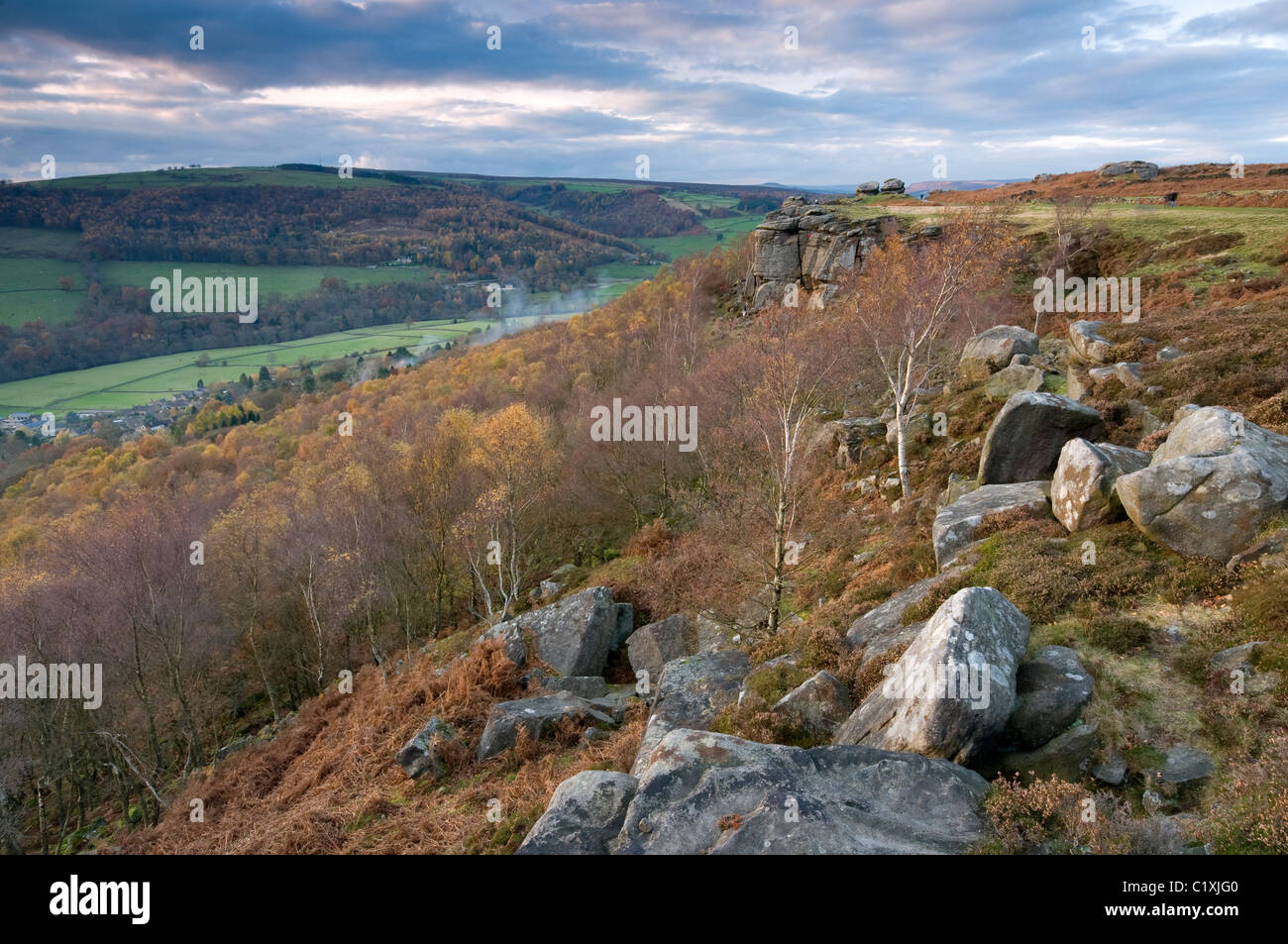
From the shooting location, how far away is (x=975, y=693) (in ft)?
30.3

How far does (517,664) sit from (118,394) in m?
166

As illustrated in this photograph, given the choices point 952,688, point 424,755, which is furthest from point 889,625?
point 424,755

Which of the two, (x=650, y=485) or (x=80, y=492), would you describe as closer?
(x=650, y=485)

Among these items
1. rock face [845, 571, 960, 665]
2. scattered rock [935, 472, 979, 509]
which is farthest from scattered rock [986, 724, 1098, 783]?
scattered rock [935, 472, 979, 509]

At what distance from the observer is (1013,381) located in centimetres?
2616

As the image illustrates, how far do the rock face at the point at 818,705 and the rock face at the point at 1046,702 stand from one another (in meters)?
2.84

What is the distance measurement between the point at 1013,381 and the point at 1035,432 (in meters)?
9.26

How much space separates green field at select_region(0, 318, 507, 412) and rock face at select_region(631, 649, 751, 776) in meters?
159

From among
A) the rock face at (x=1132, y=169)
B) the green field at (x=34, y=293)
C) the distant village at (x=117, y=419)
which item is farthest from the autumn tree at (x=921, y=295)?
the green field at (x=34, y=293)

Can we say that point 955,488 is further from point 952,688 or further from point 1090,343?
point 952,688

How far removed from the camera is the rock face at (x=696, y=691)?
537 inches

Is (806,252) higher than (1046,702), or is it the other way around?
(806,252)
